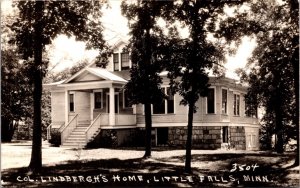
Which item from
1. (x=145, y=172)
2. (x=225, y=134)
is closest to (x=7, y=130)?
(x=225, y=134)

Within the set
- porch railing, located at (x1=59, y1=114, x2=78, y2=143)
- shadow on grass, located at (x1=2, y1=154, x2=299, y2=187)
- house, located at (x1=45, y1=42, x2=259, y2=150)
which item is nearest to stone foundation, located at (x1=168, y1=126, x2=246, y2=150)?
house, located at (x1=45, y1=42, x2=259, y2=150)

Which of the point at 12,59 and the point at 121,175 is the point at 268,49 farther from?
the point at 12,59

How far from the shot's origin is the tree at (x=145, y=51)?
52.6ft

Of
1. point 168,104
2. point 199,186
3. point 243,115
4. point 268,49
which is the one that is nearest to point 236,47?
point 268,49

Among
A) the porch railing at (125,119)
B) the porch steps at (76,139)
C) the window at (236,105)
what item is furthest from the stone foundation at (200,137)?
the porch steps at (76,139)

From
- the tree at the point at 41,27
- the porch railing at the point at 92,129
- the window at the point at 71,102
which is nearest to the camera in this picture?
the tree at the point at 41,27

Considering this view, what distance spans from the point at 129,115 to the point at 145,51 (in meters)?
10.4

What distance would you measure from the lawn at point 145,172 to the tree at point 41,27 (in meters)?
1.45

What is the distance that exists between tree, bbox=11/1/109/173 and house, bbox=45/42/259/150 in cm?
1082

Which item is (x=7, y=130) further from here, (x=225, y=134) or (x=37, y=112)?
(x=37, y=112)

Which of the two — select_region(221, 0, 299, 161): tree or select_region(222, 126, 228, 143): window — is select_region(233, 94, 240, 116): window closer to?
select_region(222, 126, 228, 143): window

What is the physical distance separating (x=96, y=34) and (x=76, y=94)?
52.6 feet

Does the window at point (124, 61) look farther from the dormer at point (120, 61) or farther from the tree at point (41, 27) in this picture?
the tree at point (41, 27)

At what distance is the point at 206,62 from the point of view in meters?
15.2
